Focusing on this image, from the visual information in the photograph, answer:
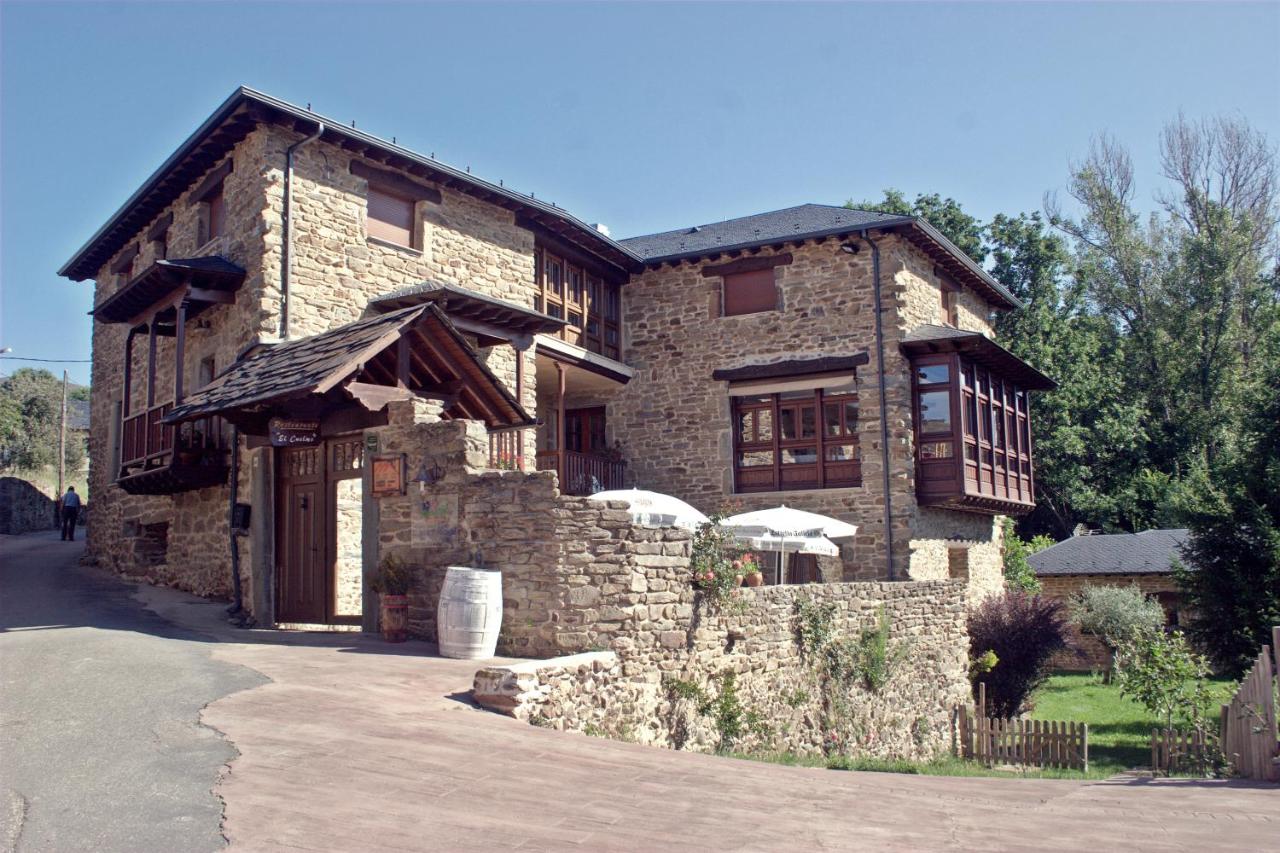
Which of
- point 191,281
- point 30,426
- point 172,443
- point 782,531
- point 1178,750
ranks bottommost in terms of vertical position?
point 1178,750

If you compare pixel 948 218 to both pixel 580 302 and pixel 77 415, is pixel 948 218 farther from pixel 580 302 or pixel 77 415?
pixel 77 415

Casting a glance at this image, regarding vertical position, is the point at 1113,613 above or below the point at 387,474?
below

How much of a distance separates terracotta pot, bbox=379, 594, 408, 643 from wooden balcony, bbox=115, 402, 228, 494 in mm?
4837

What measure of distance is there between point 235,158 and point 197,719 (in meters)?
10.4

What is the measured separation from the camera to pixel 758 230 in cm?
2064

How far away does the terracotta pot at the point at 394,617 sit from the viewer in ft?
34.2

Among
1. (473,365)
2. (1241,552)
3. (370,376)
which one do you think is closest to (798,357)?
(1241,552)

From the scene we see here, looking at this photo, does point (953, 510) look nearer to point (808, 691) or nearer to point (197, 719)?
point (808, 691)

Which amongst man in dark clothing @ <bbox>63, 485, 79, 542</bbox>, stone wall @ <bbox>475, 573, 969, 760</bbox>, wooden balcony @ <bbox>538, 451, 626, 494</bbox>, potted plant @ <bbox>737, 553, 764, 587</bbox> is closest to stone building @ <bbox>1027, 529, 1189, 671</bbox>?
stone wall @ <bbox>475, 573, 969, 760</bbox>

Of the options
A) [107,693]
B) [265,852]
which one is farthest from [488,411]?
[265,852]

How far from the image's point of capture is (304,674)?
Answer: 8391 millimetres

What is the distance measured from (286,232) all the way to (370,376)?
372cm

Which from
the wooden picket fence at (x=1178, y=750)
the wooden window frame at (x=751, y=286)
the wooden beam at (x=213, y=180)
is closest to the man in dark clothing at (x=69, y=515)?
the wooden beam at (x=213, y=180)

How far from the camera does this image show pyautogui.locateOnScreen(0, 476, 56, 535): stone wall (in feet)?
92.2
